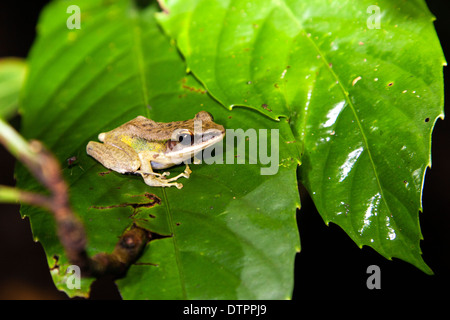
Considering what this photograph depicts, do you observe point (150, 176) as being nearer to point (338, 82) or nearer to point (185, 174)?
point (185, 174)

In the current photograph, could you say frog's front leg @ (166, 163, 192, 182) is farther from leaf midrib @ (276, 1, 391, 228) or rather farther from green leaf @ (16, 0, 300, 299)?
leaf midrib @ (276, 1, 391, 228)

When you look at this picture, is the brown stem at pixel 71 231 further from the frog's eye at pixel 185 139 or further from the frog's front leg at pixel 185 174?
the frog's eye at pixel 185 139

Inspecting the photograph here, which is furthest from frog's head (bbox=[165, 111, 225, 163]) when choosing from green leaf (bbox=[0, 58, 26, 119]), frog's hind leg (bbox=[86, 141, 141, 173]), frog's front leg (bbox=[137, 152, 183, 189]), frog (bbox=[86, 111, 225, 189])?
green leaf (bbox=[0, 58, 26, 119])

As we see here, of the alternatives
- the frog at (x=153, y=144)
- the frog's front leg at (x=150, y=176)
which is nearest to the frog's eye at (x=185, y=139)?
the frog at (x=153, y=144)

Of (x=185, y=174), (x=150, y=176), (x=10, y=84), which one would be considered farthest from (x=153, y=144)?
(x=10, y=84)

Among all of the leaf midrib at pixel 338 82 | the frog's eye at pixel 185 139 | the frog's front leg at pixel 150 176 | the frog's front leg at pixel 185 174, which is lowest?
the frog's front leg at pixel 150 176

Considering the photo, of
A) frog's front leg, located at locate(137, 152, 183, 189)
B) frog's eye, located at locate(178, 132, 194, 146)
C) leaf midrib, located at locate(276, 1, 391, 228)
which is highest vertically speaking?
leaf midrib, located at locate(276, 1, 391, 228)
